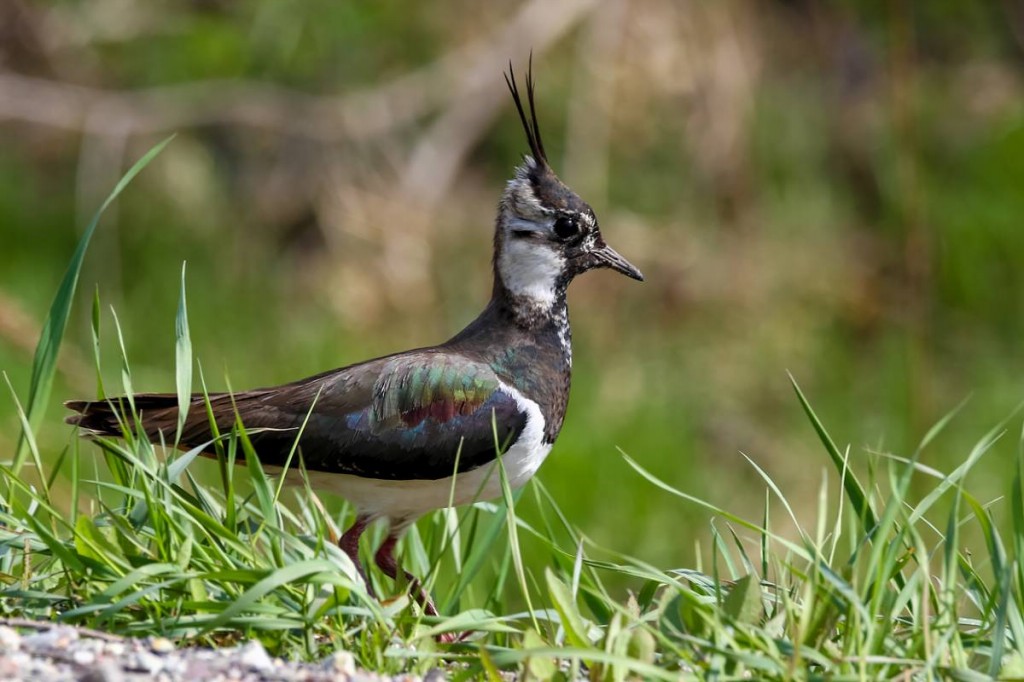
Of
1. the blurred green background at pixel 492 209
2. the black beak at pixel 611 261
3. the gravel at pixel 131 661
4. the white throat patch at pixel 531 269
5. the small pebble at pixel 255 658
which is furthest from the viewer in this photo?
the blurred green background at pixel 492 209

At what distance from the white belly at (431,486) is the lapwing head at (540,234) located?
533 millimetres

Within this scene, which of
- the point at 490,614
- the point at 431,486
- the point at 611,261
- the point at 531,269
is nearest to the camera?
the point at 490,614

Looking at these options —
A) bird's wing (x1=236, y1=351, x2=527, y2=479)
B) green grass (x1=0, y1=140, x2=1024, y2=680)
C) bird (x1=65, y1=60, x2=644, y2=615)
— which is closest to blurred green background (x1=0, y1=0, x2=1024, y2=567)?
bird (x1=65, y1=60, x2=644, y2=615)

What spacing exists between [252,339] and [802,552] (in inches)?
255

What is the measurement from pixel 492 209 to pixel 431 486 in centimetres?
583

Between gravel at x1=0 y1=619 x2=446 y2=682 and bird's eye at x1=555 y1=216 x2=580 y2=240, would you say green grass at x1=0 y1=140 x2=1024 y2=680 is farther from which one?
bird's eye at x1=555 y1=216 x2=580 y2=240

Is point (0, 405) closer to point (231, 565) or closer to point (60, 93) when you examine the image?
point (60, 93)

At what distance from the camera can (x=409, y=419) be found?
441 cm

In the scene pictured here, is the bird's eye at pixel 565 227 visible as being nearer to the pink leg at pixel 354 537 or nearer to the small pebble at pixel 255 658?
the pink leg at pixel 354 537

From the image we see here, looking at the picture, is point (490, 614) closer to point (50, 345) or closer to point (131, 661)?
point (131, 661)

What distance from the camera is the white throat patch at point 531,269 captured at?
15.8 feet

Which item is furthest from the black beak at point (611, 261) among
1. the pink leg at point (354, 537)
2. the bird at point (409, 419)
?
the pink leg at point (354, 537)

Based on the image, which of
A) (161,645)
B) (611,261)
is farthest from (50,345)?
(611,261)

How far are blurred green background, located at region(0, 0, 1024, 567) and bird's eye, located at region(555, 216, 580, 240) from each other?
4143 millimetres
